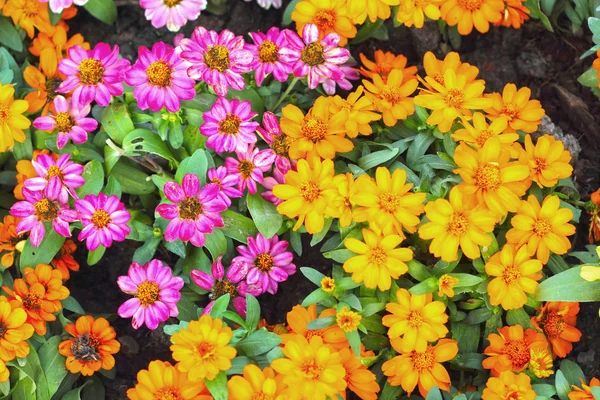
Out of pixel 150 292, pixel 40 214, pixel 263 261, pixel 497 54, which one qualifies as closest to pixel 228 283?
pixel 263 261

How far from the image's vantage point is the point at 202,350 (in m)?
1.85

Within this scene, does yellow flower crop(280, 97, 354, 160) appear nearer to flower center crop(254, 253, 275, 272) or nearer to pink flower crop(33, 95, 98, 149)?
flower center crop(254, 253, 275, 272)

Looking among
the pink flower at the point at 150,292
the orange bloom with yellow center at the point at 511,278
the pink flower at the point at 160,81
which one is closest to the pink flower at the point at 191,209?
the pink flower at the point at 150,292

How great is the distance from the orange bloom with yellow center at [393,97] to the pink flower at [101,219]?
89cm

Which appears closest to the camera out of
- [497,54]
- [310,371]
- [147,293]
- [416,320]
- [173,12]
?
[310,371]

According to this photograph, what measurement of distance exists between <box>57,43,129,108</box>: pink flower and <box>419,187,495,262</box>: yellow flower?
3.49ft

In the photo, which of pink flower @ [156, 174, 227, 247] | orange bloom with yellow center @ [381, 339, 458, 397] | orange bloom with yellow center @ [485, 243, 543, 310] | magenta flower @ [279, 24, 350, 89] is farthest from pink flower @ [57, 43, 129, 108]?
orange bloom with yellow center @ [485, 243, 543, 310]

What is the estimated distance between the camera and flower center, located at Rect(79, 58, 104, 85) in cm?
220

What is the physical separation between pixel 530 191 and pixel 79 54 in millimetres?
1549

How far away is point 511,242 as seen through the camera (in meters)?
2.09

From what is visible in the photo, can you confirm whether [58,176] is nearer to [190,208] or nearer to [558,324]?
[190,208]

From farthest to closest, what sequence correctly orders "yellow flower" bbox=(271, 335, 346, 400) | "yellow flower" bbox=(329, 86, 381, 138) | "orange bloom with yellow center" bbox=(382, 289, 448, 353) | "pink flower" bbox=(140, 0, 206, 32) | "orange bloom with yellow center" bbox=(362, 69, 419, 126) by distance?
"pink flower" bbox=(140, 0, 206, 32), "orange bloom with yellow center" bbox=(362, 69, 419, 126), "yellow flower" bbox=(329, 86, 381, 138), "orange bloom with yellow center" bbox=(382, 289, 448, 353), "yellow flower" bbox=(271, 335, 346, 400)

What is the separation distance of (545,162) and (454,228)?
0.44 metres

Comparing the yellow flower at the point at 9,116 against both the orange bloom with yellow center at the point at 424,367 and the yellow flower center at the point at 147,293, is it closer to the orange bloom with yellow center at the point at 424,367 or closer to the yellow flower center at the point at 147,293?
the yellow flower center at the point at 147,293
